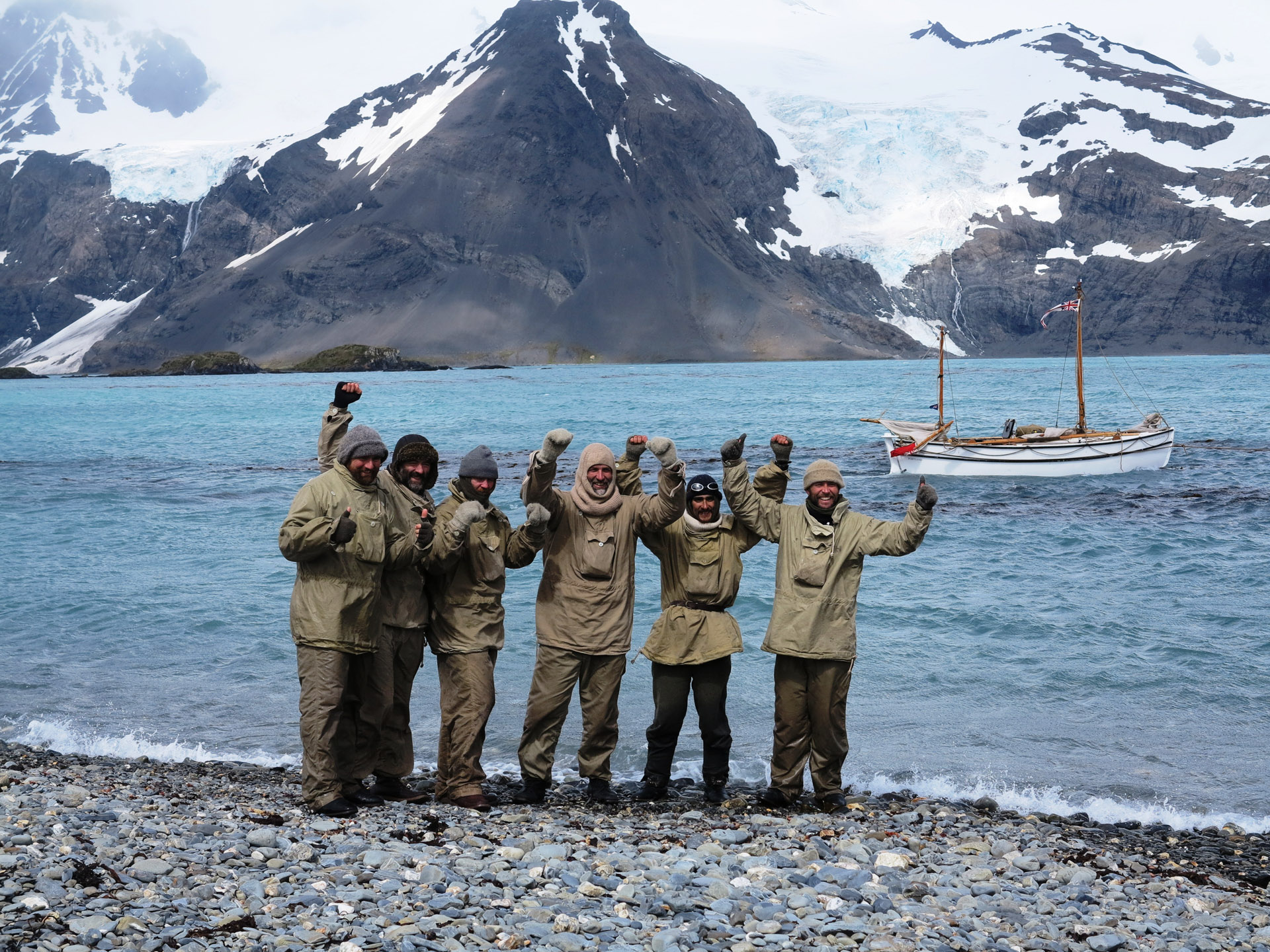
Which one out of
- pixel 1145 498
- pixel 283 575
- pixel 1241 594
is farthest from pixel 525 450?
pixel 1241 594

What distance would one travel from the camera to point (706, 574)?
709cm

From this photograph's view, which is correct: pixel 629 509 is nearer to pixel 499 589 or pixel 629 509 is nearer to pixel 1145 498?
pixel 499 589

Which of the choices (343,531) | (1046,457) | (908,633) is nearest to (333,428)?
(343,531)

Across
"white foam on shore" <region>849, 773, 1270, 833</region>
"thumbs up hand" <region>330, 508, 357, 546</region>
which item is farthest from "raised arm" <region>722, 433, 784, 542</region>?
"white foam on shore" <region>849, 773, 1270, 833</region>

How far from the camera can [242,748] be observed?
32.0ft

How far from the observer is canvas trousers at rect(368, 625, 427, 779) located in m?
6.91

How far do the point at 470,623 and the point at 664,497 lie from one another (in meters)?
1.43

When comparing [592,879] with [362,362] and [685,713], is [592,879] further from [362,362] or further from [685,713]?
[362,362]

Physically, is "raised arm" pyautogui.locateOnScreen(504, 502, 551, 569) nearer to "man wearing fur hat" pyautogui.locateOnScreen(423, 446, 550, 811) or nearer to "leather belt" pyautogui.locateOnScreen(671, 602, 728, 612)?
"man wearing fur hat" pyautogui.locateOnScreen(423, 446, 550, 811)

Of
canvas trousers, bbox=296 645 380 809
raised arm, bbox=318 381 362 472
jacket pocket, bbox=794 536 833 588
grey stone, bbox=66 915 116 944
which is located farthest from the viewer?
raised arm, bbox=318 381 362 472

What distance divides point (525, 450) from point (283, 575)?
29.1 metres

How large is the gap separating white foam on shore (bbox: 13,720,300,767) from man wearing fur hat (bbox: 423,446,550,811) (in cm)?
269

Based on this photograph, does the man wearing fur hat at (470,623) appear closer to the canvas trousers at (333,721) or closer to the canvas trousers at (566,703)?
the canvas trousers at (566,703)

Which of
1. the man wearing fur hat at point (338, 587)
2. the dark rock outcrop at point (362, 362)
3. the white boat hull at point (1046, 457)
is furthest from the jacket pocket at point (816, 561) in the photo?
the dark rock outcrop at point (362, 362)
